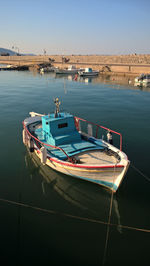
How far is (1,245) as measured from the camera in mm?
10680

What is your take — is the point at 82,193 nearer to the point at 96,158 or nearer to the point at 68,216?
the point at 68,216

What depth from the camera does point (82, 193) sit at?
49.0 ft

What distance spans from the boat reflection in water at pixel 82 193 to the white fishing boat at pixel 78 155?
2.39 feet

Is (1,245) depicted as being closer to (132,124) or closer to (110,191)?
(110,191)

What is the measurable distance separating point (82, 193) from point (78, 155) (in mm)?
3660

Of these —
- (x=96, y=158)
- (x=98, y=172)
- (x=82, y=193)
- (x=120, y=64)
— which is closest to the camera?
(x=98, y=172)

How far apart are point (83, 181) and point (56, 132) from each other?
580 cm

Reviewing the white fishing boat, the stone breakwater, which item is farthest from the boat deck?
the stone breakwater

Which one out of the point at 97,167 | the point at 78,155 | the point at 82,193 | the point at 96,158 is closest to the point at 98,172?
the point at 97,167

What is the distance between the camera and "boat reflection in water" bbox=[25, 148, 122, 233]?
42.9 ft

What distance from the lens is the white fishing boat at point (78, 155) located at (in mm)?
14148

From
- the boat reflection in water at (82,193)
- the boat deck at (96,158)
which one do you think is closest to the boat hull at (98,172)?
the boat reflection in water at (82,193)

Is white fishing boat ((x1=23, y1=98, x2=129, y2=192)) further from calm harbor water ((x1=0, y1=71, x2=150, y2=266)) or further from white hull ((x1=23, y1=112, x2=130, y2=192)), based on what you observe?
calm harbor water ((x1=0, y1=71, x2=150, y2=266))

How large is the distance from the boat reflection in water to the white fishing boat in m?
0.73
